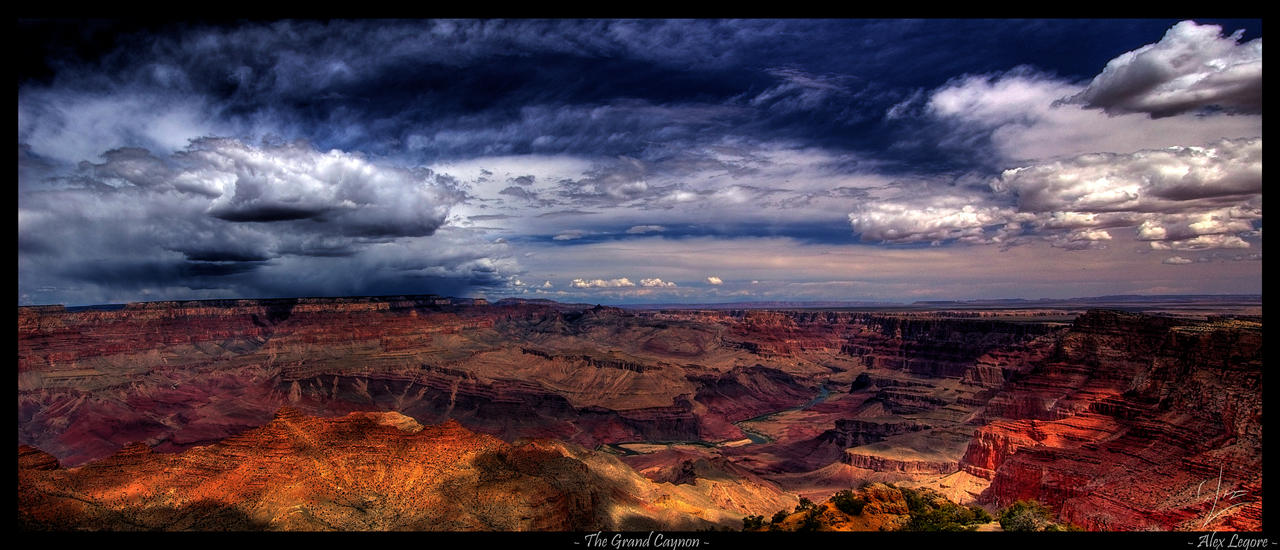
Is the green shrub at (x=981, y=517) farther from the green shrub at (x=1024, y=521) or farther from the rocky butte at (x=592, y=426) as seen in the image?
the rocky butte at (x=592, y=426)

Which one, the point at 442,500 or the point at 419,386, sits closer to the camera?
the point at 442,500

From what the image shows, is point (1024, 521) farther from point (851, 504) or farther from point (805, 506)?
point (805, 506)

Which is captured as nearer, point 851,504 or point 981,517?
point 981,517

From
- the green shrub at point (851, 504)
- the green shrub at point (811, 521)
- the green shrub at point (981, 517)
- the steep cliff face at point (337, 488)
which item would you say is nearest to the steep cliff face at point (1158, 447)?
the green shrub at point (981, 517)

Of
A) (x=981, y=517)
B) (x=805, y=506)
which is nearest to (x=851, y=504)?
(x=981, y=517)
